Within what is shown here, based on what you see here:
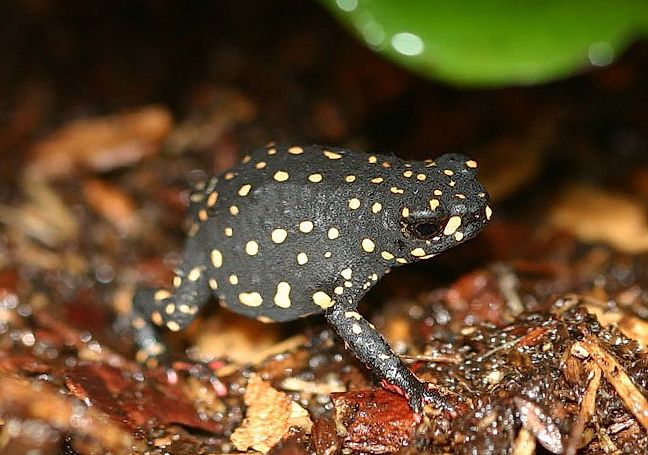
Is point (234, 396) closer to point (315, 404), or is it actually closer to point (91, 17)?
point (315, 404)

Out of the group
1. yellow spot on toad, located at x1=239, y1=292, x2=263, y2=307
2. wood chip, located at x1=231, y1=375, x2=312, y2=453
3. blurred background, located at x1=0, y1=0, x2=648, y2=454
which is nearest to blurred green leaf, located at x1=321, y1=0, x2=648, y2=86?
blurred background, located at x1=0, y1=0, x2=648, y2=454

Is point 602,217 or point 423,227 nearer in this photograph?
→ point 423,227

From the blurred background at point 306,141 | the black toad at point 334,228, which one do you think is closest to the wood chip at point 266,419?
the blurred background at point 306,141

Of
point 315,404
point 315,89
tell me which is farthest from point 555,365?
point 315,89

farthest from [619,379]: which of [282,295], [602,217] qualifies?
[602,217]

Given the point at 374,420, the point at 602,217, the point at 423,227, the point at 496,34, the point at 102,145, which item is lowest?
the point at 102,145

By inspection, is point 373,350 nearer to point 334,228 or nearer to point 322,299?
point 322,299
